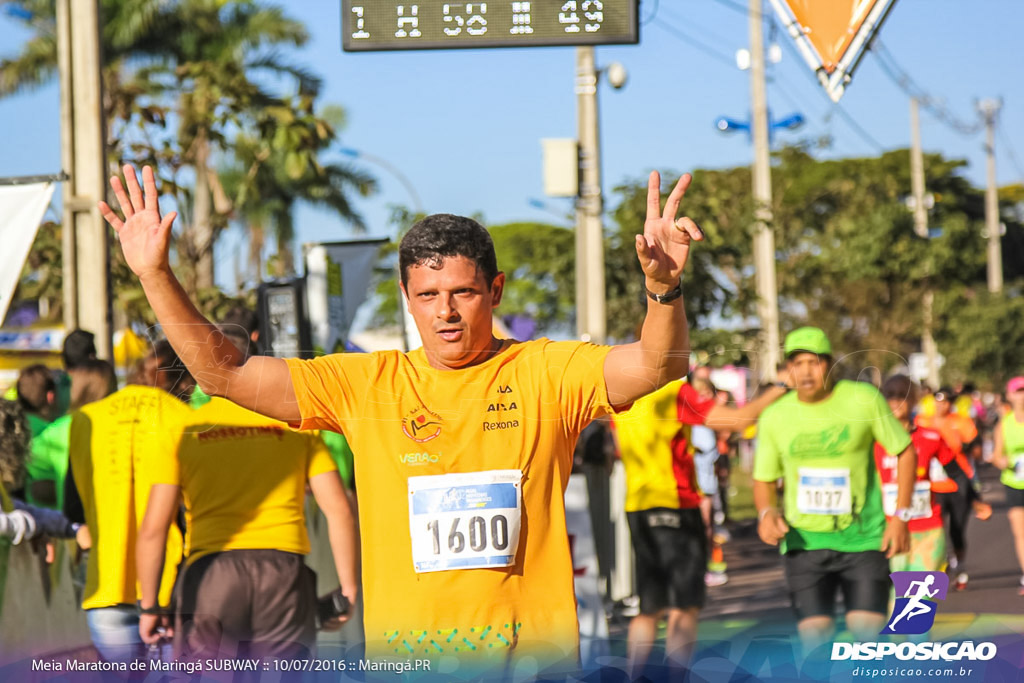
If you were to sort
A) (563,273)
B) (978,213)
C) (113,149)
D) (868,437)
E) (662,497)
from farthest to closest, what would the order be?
(978,213)
(563,273)
(113,149)
(662,497)
(868,437)

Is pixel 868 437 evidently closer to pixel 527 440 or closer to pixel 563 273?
pixel 527 440

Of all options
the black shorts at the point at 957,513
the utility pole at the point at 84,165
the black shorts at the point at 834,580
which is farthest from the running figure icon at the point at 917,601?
the black shorts at the point at 957,513

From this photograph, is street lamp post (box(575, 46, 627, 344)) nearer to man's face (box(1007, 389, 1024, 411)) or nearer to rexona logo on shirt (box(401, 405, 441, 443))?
man's face (box(1007, 389, 1024, 411))

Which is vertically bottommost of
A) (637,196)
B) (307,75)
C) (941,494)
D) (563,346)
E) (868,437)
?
(941,494)

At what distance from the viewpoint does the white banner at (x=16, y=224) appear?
21.9ft

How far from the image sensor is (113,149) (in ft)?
35.4

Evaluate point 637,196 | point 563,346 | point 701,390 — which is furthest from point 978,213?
point 563,346

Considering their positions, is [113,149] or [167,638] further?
[113,149]

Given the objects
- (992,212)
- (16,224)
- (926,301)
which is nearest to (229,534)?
(16,224)

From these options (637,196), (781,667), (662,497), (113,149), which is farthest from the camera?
(637,196)

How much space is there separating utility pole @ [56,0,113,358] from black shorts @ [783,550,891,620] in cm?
387

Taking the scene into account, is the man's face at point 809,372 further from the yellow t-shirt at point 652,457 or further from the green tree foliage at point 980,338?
the green tree foliage at point 980,338

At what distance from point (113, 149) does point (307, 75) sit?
38.3 feet

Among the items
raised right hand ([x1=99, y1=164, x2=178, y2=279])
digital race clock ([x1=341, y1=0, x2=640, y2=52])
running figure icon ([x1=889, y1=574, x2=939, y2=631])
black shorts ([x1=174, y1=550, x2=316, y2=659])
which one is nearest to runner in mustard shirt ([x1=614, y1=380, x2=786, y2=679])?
running figure icon ([x1=889, y1=574, x2=939, y2=631])
